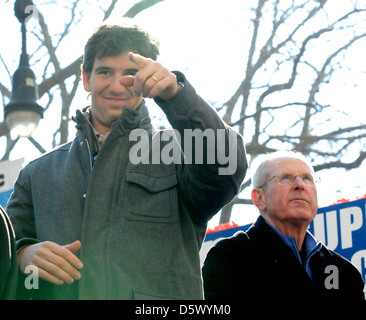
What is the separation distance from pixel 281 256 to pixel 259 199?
45cm

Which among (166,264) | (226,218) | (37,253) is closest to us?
(37,253)

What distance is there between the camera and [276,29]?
11375 millimetres

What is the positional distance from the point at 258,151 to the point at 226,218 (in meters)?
1.07

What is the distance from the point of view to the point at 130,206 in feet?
7.59

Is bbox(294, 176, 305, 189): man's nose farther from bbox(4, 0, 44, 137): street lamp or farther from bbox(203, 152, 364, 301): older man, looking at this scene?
bbox(4, 0, 44, 137): street lamp

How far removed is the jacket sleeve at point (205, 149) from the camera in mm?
2143

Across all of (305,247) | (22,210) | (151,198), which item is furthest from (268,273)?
(22,210)

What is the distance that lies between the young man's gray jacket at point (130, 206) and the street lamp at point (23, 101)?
425cm

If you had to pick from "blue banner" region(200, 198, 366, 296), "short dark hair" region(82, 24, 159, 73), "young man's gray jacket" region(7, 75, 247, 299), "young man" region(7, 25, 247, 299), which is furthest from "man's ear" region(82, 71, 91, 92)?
"blue banner" region(200, 198, 366, 296)

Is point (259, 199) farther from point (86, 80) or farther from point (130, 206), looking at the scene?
point (130, 206)

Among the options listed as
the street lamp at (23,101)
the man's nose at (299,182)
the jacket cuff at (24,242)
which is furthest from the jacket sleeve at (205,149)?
the street lamp at (23,101)

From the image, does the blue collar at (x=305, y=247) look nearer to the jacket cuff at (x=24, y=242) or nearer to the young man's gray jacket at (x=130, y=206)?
the young man's gray jacket at (x=130, y=206)
